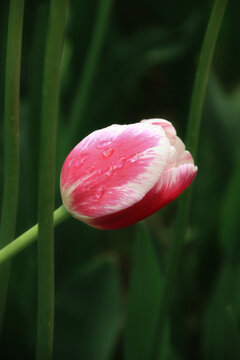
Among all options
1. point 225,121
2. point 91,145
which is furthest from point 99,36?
point 91,145

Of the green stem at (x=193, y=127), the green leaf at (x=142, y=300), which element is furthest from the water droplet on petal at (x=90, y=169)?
the green leaf at (x=142, y=300)

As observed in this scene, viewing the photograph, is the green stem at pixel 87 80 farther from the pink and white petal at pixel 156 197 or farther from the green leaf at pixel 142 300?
the pink and white petal at pixel 156 197

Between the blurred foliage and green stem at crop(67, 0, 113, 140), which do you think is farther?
green stem at crop(67, 0, 113, 140)

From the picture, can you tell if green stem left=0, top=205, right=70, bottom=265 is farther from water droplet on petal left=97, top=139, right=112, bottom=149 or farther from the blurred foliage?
the blurred foliage

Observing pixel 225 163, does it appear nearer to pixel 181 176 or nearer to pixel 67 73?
pixel 67 73

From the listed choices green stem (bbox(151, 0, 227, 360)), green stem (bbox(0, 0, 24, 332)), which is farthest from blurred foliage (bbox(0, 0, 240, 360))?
green stem (bbox(0, 0, 24, 332))

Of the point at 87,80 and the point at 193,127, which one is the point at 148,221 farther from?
the point at 193,127

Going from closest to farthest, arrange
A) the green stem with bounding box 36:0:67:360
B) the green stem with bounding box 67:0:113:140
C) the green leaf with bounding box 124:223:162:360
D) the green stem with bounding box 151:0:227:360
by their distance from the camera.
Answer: the green stem with bounding box 36:0:67:360 → the green stem with bounding box 151:0:227:360 → the green leaf with bounding box 124:223:162:360 → the green stem with bounding box 67:0:113:140

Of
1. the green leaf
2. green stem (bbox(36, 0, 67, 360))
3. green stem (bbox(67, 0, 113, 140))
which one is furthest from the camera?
green stem (bbox(67, 0, 113, 140))
